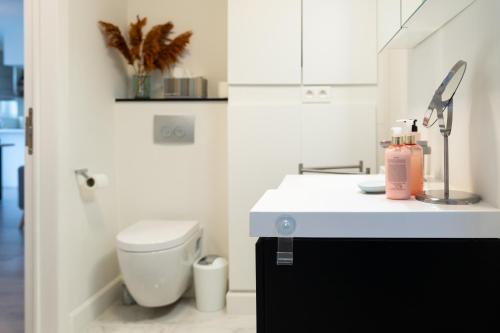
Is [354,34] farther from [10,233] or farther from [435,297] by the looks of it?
[10,233]

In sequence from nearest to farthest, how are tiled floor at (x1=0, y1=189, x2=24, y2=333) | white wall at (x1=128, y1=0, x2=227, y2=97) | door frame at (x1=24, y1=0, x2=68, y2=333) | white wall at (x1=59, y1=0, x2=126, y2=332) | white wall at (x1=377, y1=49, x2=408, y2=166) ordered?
1. white wall at (x1=377, y1=49, x2=408, y2=166)
2. door frame at (x1=24, y1=0, x2=68, y2=333)
3. white wall at (x1=59, y1=0, x2=126, y2=332)
4. tiled floor at (x1=0, y1=189, x2=24, y2=333)
5. white wall at (x1=128, y1=0, x2=227, y2=97)

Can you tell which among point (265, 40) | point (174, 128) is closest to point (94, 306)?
point (174, 128)

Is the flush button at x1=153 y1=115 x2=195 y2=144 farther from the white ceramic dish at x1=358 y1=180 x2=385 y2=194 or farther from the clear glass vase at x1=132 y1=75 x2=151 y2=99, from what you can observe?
the white ceramic dish at x1=358 y1=180 x2=385 y2=194

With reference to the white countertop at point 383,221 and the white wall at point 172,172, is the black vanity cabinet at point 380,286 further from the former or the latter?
the white wall at point 172,172

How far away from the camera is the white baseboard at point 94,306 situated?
199 cm

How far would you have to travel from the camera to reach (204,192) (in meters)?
2.50

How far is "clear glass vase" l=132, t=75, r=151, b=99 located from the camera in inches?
98.2

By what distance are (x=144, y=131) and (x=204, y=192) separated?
51 centimetres

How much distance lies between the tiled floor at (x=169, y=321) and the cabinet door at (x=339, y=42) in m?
1.31

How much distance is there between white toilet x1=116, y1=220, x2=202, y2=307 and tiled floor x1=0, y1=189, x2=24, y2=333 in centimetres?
63

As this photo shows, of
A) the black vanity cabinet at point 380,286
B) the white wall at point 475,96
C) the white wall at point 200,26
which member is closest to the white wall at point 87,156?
the white wall at point 200,26

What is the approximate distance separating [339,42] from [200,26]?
2.95 ft

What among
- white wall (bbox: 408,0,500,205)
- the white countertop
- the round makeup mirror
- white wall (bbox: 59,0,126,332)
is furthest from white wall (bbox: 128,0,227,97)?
the white countertop

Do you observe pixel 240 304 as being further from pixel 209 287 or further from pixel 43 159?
pixel 43 159
